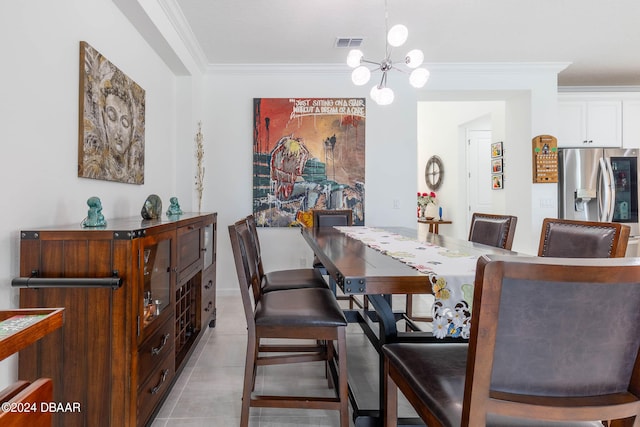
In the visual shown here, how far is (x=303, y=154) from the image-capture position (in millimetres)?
3975

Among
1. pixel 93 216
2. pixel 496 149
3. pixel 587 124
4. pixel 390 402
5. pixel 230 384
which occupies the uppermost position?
pixel 587 124

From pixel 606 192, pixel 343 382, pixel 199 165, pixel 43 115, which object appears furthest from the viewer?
pixel 606 192

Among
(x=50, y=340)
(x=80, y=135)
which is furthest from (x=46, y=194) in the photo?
(x=50, y=340)

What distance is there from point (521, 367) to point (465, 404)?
0.49 ft

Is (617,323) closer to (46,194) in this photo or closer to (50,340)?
(50,340)

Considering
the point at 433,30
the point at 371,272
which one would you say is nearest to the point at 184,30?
the point at 433,30

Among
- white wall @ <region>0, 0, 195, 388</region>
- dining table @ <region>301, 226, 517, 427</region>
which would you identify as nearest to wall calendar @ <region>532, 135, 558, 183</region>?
dining table @ <region>301, 226, 517, 427</region>

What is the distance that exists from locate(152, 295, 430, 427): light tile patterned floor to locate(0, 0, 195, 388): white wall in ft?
2.57

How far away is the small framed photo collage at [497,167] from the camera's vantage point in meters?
4.75

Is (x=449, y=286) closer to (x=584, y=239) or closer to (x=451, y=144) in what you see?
(x=584, y=239)

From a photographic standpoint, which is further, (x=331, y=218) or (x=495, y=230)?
(x=331, y=218)

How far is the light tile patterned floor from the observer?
1719 millimetres

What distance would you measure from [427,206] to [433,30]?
3756 mm

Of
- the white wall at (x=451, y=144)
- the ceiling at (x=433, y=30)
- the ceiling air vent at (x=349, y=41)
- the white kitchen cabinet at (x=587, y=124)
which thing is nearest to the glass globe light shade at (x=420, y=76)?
the ceiling at (x=433, y=30)
